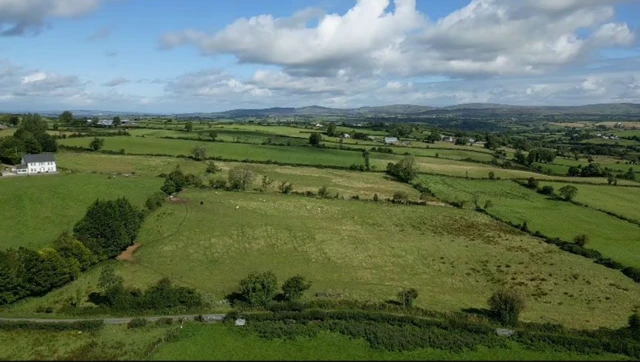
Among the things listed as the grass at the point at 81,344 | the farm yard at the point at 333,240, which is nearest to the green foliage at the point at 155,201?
the farm yard at the point at 333,240

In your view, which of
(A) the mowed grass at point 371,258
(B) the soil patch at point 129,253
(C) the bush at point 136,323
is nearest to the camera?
(C) the bush at point 136,323

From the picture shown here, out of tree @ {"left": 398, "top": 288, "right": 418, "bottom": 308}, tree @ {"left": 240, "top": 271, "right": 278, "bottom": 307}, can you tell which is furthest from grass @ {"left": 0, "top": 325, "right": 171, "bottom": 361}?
tree @ {"left": 398, "top": 288, "right": 418, "bottom": 308}

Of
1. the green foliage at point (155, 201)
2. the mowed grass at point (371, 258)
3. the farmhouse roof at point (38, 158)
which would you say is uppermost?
the farmhouse roof at point (38, 158)

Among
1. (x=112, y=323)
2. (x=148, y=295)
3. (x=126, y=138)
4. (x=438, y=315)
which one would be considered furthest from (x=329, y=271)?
(x=126, y=138)

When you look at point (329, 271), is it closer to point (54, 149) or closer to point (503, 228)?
point (503, 228)

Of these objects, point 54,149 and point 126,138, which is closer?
point 54,149

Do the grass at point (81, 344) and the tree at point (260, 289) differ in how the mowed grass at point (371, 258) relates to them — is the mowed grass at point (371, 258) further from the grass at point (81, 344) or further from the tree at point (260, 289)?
the grass at point (81, 344)

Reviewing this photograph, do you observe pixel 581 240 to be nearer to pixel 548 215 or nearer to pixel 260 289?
pixel 548 215
